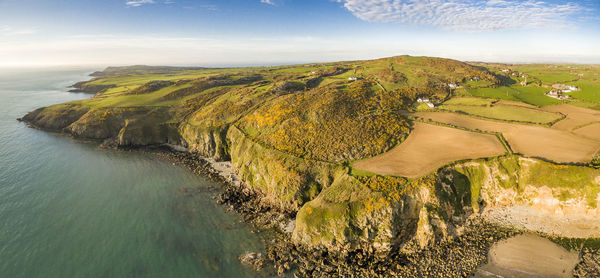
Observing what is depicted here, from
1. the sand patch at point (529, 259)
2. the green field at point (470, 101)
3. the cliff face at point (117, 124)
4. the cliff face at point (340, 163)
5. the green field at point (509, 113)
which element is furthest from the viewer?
the cliff face at point (117, 124)

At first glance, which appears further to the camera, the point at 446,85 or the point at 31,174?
the point at 446,85

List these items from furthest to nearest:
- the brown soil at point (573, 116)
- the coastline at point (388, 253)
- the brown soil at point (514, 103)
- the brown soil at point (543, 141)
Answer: the brown soil at point (514, 103) < the brown soil at point (573, 116) < the brown soil at point (543, 141) < the coastline at point (388, 253)

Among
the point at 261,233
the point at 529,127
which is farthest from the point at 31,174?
the point at 529,127

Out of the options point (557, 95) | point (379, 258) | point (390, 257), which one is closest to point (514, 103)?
point (557, 95)

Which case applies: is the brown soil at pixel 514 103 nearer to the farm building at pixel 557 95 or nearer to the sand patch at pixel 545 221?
the farm building at pixel 557 95

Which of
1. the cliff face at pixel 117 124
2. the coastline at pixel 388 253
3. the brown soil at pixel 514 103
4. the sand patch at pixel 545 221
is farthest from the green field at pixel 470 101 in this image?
the cliff face at pixel 117 124

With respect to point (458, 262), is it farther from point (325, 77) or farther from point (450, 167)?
point (325, 77)

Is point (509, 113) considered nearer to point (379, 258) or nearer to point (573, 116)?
point (573, 116)
